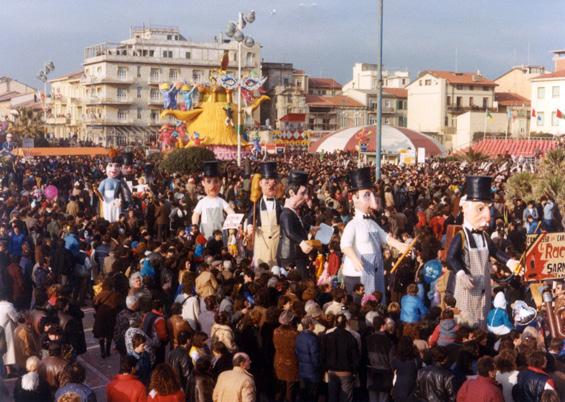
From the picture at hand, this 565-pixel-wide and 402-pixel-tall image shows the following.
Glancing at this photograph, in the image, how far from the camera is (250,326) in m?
7.84

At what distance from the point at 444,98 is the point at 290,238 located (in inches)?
2263

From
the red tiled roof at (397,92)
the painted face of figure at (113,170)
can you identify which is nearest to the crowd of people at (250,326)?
the painted face of figure at (113,170)

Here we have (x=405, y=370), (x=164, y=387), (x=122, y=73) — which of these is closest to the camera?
(x=164, y=387)

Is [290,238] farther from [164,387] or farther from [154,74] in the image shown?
[154,74]

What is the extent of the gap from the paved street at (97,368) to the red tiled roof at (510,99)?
6176cm

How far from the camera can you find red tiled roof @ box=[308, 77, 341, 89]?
7550 centimetres

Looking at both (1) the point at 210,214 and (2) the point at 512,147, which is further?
(2) the point at 512,147

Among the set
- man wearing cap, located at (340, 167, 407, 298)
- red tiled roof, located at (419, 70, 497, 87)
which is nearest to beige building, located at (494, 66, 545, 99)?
red tiled roof, located at (419, 70, 497, 87)

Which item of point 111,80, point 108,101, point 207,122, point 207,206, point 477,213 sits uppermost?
point 111,80

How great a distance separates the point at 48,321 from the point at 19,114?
197 ft

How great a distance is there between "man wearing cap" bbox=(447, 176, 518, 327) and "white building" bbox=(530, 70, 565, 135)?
49509mm

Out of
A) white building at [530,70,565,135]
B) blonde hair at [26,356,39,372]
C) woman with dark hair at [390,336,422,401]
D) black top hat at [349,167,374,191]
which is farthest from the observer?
white building at [530,70,565,135]

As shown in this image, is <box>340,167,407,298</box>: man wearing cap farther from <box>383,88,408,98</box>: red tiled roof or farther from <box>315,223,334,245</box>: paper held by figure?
<box>383,88,408,98</box>: red tiled roof

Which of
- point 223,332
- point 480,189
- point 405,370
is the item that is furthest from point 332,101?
point 405,370
